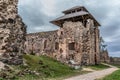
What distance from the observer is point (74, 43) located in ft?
139

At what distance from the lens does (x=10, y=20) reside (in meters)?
17.7

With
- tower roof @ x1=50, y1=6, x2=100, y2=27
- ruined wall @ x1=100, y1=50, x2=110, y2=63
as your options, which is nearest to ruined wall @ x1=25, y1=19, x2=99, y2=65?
tower roof @ x1=50, y1=6, x2=100, y2=27

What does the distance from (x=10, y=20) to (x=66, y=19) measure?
92.6ft

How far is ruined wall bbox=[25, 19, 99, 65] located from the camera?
41.5 meters

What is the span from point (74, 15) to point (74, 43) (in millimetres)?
5370

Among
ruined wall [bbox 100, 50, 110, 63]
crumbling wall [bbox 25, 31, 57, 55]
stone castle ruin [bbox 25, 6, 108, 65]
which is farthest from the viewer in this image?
ruined wall [bbox 100, 50, 110, 63]

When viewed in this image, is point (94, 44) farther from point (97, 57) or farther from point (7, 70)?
point (7, 70)

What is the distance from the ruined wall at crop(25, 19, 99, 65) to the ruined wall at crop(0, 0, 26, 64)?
21.5 m

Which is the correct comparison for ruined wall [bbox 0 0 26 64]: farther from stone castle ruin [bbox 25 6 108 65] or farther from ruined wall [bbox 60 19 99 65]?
ruined wall [bbox 60 19 99 65]

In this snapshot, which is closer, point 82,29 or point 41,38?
point 82,29

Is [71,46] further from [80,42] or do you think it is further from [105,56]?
[105,56]

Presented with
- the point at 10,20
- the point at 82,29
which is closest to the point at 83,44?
the point at 82,29

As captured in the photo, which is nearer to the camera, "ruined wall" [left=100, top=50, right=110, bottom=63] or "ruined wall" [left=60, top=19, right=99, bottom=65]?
"ruined wall" [left=60, top=19, right=99, bottom=65]

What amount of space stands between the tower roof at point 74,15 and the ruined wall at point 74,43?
104 centimetres
